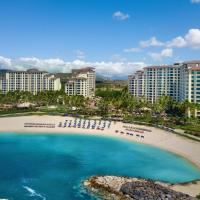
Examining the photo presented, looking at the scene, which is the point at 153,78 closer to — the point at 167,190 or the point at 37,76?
the point at 37,76

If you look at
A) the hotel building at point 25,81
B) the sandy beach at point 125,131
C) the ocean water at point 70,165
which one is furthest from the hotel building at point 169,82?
the hotel building at point 25,81

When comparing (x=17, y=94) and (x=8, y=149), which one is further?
(x=17, y=94)

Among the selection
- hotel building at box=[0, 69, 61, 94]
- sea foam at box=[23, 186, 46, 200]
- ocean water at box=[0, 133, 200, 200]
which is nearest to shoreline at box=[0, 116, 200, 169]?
ocean water at box=[0, 133, 200, 200]

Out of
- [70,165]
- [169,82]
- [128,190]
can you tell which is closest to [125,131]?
[70,165]

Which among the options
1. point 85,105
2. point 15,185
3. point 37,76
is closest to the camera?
point 15,185

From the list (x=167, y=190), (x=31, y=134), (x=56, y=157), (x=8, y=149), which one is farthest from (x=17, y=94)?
(x=167, y=190)

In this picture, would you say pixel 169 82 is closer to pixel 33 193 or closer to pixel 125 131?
pixel 125 131

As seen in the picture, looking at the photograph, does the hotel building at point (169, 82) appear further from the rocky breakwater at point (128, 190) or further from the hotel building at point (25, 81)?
the rocky breakwater at point (128, 190)
